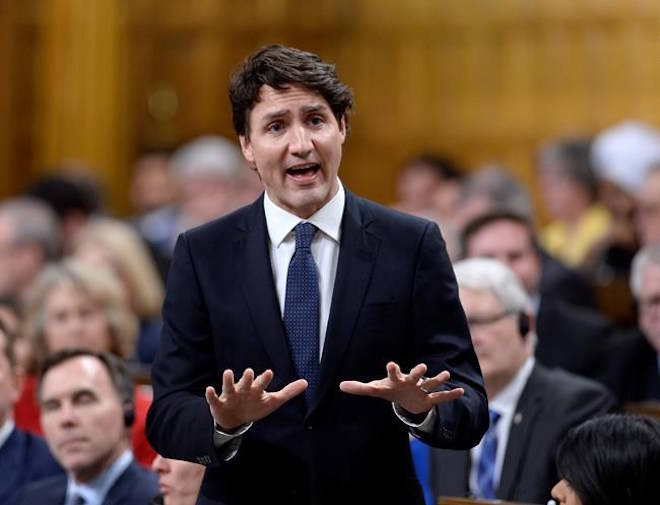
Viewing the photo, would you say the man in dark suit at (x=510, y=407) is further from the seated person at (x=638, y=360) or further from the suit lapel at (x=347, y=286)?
the suit lapel at (x=347, y=286)

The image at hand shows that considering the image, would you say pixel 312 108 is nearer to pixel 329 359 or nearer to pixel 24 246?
pixel 329 359

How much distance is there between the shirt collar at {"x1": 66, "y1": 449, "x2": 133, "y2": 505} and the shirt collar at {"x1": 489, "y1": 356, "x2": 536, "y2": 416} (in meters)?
1.13

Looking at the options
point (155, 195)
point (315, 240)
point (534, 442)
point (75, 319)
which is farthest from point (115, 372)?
point (155, 195)

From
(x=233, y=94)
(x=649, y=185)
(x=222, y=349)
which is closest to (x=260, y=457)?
(x=222, y=349)

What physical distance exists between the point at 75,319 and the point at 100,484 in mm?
1632

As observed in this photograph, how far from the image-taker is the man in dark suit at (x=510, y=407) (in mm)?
4535

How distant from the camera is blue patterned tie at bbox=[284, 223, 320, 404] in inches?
121

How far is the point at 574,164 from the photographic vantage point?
8.55 metres

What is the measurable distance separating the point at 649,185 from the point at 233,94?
4.12 meters

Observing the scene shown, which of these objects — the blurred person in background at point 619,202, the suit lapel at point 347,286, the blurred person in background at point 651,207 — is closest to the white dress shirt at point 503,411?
the suit lapel at point 347,286

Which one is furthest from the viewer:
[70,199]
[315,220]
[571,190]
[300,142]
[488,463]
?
A: [70,199]

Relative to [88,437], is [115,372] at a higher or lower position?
higher

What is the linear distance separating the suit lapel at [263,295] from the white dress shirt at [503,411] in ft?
5.74

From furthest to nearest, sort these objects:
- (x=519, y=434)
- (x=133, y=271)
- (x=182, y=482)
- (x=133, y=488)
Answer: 1. (x=133, y=271)
2. (x=519, y=434)
3. (x=133, y=488)
4. (x=182, y=482)
